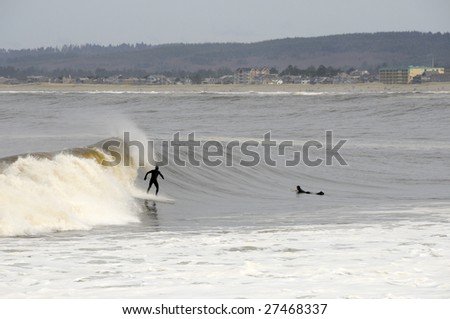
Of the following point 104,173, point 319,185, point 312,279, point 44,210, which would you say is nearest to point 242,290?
point 312,279

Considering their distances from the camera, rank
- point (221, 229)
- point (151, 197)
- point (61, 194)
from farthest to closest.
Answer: point (151, 197)
point (61, 194)
point (221, 229)

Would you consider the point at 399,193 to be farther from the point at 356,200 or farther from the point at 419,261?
the point at 419,261

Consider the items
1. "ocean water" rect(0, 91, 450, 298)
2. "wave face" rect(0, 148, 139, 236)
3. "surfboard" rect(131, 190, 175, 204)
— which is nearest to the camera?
"ocean water" rect(0, 91, 450, 298)

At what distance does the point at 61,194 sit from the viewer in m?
18.4

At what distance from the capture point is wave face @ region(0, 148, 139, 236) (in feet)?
51.5

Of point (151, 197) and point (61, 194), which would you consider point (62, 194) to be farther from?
point (151, 197)

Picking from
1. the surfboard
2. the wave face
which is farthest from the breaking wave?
the surfboard

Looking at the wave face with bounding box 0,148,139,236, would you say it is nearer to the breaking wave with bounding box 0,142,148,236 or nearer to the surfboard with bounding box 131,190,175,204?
the breaking wave with bounding box 0,142,148,236

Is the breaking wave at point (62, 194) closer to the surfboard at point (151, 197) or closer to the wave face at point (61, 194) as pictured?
the wave face at point (61, 194)

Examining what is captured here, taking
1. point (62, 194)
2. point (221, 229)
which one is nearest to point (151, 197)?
point (62, 194)

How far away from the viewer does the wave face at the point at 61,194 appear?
51.5ft

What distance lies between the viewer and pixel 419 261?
11.6 meters

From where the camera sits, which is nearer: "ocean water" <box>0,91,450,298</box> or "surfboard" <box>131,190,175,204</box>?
"ocean water" <box>0,91,450,298</box>

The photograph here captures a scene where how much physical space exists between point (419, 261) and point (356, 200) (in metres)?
10.9
